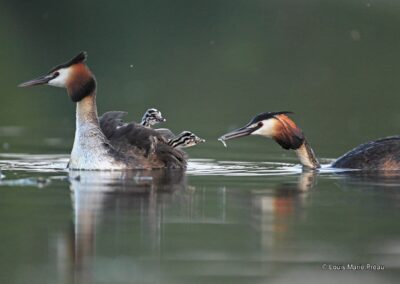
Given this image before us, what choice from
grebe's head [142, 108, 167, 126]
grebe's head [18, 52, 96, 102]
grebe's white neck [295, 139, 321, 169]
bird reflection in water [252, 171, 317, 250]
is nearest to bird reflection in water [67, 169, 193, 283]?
bird reflection in water [252, 171, 317, 250]

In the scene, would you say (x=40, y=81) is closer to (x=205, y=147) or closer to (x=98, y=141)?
(x=98, y=141)

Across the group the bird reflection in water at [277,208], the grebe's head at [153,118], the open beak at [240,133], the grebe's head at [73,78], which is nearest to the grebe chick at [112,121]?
the grebe's head at [153,118]

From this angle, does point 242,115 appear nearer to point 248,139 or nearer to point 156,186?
point 248,139

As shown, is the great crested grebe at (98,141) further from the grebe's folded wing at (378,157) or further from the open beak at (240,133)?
the grebe's folded wing at (378,157)

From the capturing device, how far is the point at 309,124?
21.0 meters

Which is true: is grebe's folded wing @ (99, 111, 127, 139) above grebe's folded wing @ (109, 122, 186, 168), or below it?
above

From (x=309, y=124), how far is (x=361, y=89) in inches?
271

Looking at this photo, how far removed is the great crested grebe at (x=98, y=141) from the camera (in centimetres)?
1470

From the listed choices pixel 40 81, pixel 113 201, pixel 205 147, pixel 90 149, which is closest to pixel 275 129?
pixel 90 149

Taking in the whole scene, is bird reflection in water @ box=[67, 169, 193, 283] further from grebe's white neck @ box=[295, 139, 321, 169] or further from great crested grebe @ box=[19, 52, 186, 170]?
grebe's white neck @ box=[295, 139, 321, 169]

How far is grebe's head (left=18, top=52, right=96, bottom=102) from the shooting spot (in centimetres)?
1507

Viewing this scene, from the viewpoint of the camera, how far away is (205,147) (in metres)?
17.6

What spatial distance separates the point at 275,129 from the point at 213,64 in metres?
17.8

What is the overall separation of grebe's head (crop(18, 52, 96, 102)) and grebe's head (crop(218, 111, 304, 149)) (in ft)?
5.63
